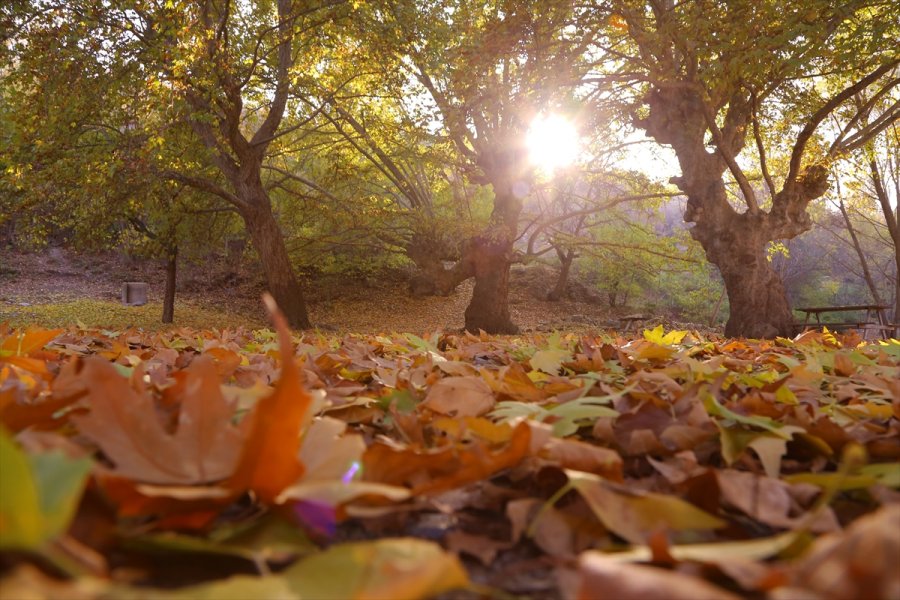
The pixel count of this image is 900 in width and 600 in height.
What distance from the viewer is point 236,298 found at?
17.8m

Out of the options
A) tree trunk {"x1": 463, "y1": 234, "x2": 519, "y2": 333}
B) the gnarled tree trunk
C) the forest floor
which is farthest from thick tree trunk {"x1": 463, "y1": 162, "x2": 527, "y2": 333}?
the gnarled tree trunk

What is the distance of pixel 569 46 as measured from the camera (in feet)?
27.9

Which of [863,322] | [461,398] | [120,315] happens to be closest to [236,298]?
[120,315]

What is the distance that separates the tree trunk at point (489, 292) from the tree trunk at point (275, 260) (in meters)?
3.54

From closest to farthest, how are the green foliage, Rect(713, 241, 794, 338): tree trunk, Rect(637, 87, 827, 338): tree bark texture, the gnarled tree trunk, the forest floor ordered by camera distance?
Rect(637, 87, 827, 338): tree bark texture < Rect(713, 241, 794, 338): tree trunk < the gnarled tree trunk < the green foliage < the forest floor

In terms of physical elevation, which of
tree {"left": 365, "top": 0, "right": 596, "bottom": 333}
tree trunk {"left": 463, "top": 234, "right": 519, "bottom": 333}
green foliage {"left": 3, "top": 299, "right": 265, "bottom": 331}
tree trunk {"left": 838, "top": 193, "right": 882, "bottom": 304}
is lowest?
green foliage {"left": 3, "top": 299, "right": 265, "bottom": 331}

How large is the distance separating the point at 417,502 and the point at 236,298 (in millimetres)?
18409

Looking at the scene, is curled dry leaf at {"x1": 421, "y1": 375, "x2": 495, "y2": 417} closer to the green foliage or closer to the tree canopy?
the tree canopy

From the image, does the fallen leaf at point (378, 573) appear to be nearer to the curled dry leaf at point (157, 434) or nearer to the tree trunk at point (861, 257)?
the curled dry leaf at point (157, 434)

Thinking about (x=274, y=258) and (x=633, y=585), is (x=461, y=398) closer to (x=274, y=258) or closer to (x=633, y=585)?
(x=633, y=585)

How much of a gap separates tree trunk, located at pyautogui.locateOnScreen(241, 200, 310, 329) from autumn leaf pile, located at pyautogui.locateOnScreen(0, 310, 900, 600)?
1056cm

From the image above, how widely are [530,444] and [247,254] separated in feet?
52.9

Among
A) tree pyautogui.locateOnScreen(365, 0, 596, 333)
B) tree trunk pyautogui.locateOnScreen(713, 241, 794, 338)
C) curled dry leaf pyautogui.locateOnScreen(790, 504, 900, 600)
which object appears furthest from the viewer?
tree trunk pyautogui.locateOnScreen(713, 241, 794, 338)

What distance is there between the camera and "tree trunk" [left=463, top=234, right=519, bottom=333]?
39.8ft
